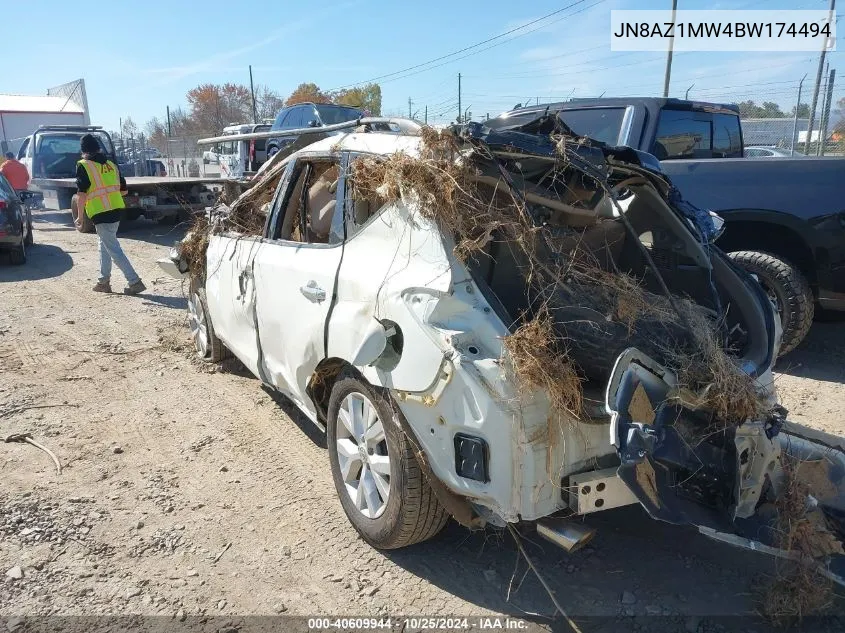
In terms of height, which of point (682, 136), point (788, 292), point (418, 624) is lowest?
point (418, 624)

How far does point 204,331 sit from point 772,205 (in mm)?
4695

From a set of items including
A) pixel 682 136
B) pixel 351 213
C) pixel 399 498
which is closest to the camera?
pixel 399 498

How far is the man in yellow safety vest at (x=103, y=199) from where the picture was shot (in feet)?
26.2

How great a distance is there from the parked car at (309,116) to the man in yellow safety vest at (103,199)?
23.5 ft

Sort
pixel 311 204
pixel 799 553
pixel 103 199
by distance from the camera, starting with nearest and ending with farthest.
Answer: pixel 799 553 → pixel 311 204 → pixel 103 199

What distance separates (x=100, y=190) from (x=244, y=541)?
20.8ft

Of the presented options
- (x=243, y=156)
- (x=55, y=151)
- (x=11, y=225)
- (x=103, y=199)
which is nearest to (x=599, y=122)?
(x=103, y=199)

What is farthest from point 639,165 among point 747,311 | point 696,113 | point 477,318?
point 696,113

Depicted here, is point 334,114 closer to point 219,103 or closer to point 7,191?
point 7,191

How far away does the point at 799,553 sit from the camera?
97.3 inches

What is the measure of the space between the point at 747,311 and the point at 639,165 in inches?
36.0

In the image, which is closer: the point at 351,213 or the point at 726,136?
the point at 351,213

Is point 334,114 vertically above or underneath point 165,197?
above

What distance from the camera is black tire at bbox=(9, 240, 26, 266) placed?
1013 centimetres
